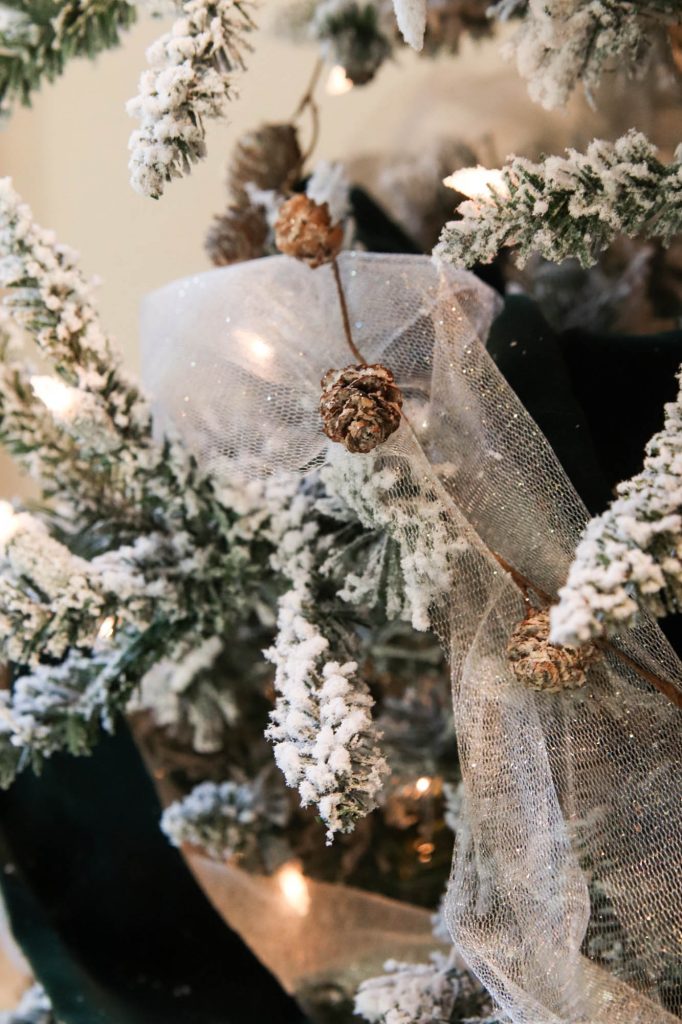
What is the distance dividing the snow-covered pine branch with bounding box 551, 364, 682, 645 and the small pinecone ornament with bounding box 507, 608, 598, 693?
2.1 inches

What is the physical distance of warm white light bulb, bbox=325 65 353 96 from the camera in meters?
0.67

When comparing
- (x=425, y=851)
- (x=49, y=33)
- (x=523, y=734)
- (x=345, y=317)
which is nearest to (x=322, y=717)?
(x=523, y=734)

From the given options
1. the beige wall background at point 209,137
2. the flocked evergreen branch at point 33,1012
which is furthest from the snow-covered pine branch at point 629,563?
the flocked evergreen branch at point 33,1012

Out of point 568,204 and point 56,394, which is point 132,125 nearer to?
point 56,394

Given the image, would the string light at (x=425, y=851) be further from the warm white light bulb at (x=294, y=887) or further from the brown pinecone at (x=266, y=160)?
the brown pinecone at (x=266, y=160)

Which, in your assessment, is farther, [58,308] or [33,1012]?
[33,1012]

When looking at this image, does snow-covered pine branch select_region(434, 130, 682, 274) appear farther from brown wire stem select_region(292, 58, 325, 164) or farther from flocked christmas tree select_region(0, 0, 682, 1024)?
brown wire stem select_region(292, 58, 325, 164)

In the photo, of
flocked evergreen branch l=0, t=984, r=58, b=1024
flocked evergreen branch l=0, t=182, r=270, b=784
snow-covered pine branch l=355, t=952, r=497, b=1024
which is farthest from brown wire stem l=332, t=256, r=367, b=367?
flocked evergreen branch l=0, t=984, r=58, b=1024

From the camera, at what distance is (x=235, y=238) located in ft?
1.94

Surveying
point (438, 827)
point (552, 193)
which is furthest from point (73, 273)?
point (438, 827)

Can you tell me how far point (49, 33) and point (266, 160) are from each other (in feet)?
0.51

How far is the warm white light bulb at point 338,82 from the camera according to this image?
2.20 feet

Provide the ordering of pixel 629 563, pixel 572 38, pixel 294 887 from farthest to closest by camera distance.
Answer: pixel 294 887 → pixel 572 38 → pixel 629 563

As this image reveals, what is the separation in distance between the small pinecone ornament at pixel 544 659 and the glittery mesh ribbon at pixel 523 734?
18 millimetres
